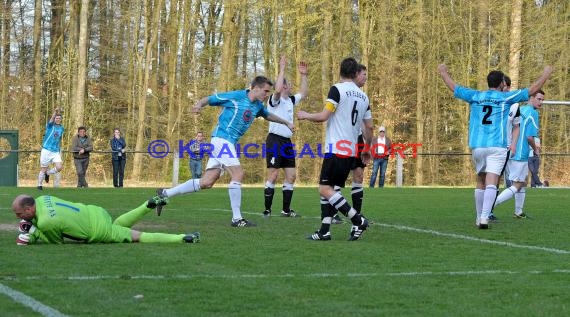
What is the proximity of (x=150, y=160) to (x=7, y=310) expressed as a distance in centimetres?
3797

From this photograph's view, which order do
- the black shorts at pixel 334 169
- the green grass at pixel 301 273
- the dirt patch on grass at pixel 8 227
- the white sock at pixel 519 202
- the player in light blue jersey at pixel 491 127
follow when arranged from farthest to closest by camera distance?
the white sock at pixel 519 202 → the player in light blue jersey at pixel 491 127 → the dirt patch on grass at pixel 8 227 → the black shorts at pixel 334 169 → the green grass at pixel 301 273

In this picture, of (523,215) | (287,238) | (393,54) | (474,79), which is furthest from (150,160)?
(287,238)

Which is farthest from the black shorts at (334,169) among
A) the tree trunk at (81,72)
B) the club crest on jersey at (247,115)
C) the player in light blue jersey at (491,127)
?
the tree trunk at (81,72)

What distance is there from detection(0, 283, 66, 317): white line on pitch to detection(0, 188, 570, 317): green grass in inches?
2.2

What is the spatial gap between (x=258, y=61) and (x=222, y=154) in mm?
32541

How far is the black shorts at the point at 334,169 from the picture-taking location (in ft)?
32.9

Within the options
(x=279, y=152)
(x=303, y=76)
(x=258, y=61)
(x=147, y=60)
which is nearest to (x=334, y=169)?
(x=303, y=76)

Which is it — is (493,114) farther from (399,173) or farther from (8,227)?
(399,173)

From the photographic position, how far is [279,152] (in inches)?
572

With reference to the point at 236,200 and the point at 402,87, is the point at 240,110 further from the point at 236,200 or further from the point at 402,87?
→ the point at 402,87

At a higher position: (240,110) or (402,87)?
(402,87)

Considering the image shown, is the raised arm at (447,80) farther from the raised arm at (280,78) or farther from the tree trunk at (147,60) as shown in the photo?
the tree trunk at (147,60)

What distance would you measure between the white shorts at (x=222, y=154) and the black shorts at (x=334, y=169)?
213 centimetres

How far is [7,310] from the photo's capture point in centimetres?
566
